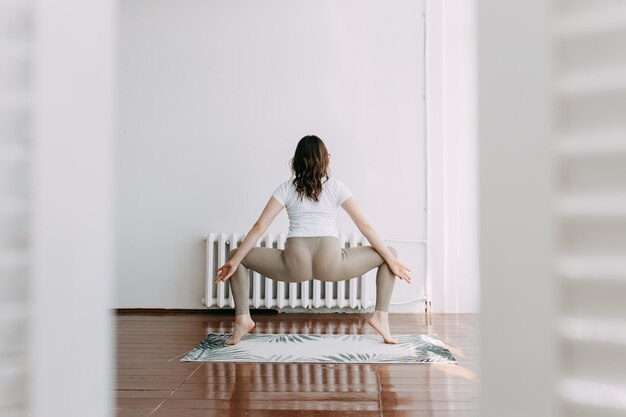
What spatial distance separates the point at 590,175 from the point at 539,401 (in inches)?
7.4

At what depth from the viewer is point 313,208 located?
313 centimetres

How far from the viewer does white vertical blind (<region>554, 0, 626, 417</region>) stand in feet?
1.40

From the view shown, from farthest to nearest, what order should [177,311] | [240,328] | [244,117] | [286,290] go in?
[244,117], [177,311], [286,290], [240,328]

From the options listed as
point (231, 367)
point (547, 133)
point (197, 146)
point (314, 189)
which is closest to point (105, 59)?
point (547, 133)

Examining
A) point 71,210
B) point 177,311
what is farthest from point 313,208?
point 71,210

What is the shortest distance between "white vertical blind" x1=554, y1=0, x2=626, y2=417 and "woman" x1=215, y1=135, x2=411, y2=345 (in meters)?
2.61

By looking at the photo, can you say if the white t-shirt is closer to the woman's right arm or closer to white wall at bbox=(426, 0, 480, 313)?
the woman's right arm

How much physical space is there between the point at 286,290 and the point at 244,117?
1.34 m

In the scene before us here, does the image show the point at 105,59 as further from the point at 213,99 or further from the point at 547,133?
the point at 213,99

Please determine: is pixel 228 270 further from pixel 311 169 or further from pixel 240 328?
pixel 311 169

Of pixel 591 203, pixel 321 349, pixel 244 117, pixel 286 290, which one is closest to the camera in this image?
pixel 591 203

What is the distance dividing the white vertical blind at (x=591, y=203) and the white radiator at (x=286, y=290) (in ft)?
11.7

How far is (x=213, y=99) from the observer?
4367 mm

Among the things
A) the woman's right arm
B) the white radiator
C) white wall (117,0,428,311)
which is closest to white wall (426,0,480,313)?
white wall (117,0,428,311)
